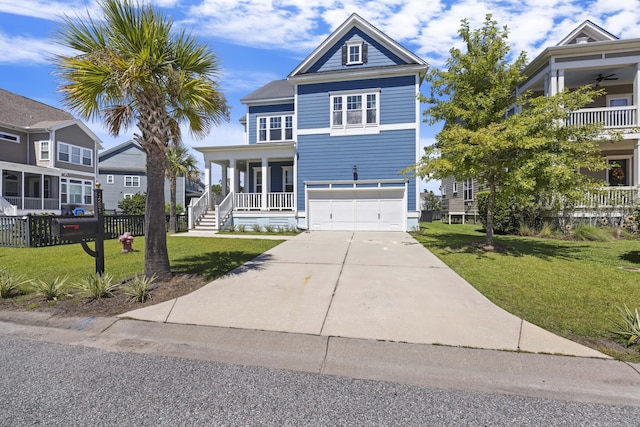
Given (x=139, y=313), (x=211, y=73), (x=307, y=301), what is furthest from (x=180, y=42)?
(x=307, y=301)

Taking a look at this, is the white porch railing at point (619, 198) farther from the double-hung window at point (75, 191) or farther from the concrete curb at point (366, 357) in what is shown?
the double-hung window at point (75, 191)

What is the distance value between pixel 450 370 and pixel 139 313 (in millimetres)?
4167

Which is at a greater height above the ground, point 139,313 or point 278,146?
point 278,146

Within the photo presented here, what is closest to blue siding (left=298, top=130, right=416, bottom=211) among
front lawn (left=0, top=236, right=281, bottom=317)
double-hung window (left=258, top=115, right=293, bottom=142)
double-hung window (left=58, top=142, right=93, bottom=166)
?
double-hung window (left=258, top=115, right=293, bottom=142)

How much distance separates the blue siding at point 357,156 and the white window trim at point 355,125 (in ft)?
0.99

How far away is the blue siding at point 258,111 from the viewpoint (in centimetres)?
1972

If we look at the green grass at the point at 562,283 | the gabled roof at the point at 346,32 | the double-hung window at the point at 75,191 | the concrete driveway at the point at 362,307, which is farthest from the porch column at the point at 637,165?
the double-hung window at the point at 75,191

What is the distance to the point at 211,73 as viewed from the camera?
6703 mm

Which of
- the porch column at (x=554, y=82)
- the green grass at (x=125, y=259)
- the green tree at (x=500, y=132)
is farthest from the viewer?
the porch column at (x=554, y=82)

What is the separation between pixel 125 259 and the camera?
8672mm

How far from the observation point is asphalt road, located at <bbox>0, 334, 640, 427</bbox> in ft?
8.11

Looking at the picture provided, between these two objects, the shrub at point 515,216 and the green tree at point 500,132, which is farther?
the shrub at point 515,216

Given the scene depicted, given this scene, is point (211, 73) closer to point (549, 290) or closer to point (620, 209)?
point (549, 290)

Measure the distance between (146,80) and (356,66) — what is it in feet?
42.1
